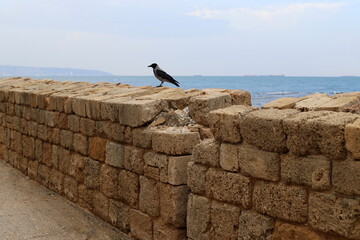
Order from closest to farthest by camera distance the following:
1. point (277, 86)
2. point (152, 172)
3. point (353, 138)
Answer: point (353, 138) < point (152, 172) < point (277, 86)

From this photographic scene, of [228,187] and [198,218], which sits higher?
[228,187]

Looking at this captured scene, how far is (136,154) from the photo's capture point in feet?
17.4

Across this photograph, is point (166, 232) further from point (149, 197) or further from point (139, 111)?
point (139, 111)

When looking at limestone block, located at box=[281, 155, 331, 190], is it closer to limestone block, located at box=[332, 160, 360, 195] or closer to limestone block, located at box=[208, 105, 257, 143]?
limestone block, located at box=[332, 160, 360, 195]

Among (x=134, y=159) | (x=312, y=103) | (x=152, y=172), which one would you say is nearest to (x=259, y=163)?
(x=312, y=103)

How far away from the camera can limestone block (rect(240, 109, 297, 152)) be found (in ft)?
11.7

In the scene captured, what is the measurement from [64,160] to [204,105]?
3118 mm

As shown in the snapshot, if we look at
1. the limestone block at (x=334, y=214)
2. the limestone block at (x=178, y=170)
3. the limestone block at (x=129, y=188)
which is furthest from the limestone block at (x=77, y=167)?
the limestone block at (x=334, y=214)

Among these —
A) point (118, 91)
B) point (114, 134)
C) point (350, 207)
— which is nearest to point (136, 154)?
point (114, 134)

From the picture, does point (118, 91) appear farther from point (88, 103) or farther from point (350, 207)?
point (350, 207)

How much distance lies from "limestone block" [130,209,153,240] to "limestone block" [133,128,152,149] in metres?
0.78

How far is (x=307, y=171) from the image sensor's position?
3.36m

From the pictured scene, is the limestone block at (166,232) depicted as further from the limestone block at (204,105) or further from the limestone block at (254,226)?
the limestone block at (204,105)

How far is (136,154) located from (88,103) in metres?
1.36
